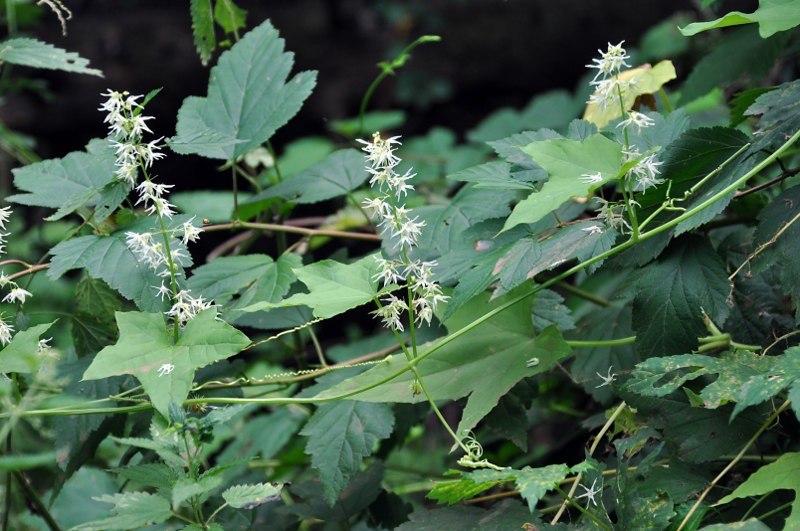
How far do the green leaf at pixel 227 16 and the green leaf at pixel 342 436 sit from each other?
0.86m

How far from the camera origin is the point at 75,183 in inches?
43.4

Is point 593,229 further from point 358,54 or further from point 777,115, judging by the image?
point 358,54

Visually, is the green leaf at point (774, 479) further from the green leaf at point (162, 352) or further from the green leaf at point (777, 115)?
the green leaf at point (162, 352)

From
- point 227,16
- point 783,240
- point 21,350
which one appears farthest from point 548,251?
point 227,16

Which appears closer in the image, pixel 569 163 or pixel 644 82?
pixel 569 163

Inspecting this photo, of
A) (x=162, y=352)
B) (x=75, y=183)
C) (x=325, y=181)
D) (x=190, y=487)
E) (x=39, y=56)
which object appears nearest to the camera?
(x=190, y=487)

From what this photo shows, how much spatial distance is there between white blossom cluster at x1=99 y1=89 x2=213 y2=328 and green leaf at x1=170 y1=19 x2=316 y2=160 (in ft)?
0.83

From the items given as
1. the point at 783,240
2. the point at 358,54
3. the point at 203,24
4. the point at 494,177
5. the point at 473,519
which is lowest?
the point at 473,519

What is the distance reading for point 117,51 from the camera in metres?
4.12

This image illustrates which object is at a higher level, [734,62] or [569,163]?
[734,62]

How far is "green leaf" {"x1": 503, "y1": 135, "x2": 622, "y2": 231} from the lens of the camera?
827 millimetres

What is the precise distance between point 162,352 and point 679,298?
73 cm

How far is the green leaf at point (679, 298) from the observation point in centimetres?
92

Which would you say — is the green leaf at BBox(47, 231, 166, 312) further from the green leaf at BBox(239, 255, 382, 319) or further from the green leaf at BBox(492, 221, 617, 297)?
the green leaf at BBox(492, 221, 617, 297)
